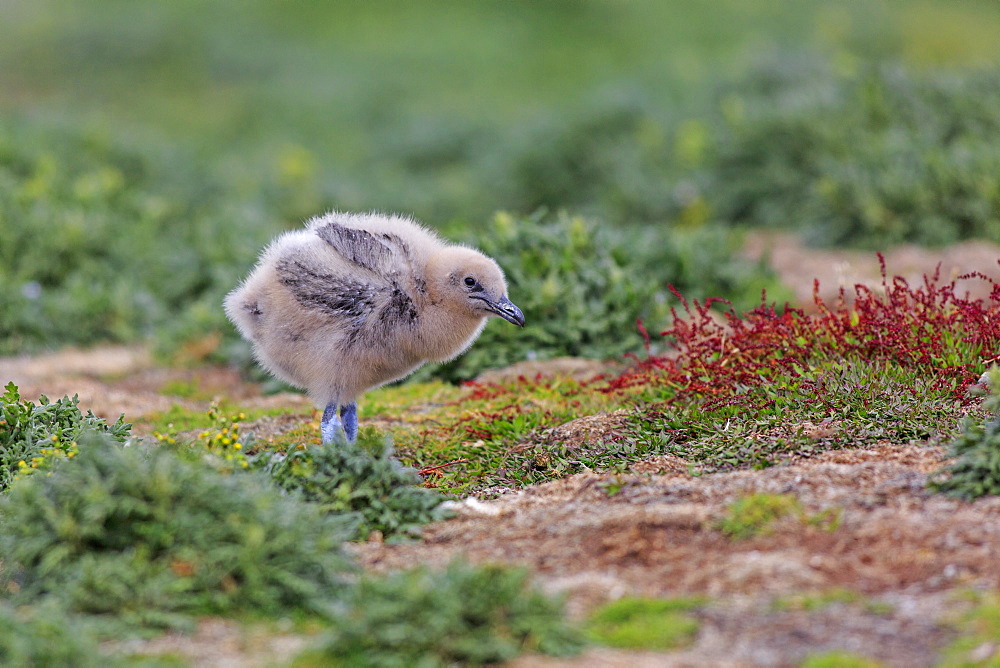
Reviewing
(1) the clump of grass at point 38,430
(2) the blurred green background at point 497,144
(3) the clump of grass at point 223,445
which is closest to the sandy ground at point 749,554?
(3) the clump of grass at point 223,445

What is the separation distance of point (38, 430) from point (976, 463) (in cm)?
472

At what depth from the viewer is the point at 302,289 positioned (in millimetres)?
5809

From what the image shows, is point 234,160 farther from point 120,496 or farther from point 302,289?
point 120,496

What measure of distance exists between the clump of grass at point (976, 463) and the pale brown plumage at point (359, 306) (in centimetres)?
231

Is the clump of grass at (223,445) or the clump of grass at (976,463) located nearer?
the clump of grass at (976,463)

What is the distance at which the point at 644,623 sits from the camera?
3.85 m

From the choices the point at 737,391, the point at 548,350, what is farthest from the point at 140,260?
the point at 737,391

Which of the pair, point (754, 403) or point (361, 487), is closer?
point (361, 487)

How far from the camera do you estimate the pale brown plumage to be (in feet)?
18.9

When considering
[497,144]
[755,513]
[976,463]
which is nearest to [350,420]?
[755,513]

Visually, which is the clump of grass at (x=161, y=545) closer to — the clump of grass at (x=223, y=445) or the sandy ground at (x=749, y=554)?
the sandy ground at (x=749, y=554)

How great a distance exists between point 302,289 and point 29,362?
4647 millimetres

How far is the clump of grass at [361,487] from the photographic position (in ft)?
16.5

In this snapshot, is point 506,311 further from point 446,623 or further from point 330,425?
point 446,623
